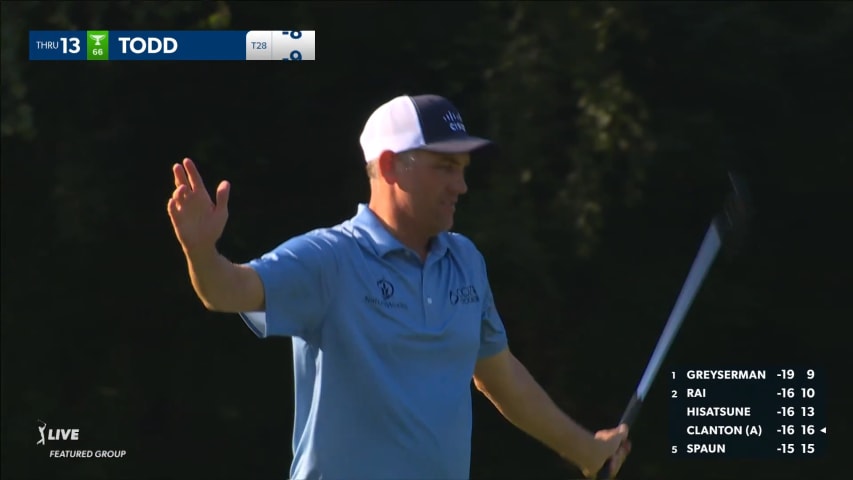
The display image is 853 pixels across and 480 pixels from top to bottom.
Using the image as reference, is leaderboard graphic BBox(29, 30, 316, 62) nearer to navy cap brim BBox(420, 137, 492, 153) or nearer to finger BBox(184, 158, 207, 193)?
navy cap brim BBox(420, 137, 492, 153)

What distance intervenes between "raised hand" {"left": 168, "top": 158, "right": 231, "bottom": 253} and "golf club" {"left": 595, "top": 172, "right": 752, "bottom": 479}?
1216mm

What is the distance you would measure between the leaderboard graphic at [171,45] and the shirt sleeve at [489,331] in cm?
351

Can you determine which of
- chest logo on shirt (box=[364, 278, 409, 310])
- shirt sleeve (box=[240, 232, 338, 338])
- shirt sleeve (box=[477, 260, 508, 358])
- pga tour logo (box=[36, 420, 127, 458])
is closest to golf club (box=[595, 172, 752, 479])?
shirt sleeve (box=[477, 260, 508, 358])

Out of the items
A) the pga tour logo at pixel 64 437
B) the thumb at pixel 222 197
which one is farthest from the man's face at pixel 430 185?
the pga tour logo at pixel 64 437

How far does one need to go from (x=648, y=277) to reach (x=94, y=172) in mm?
2543

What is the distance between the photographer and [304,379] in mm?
2574

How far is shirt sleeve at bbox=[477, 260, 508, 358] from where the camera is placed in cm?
278

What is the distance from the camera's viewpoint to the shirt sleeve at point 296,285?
2.43 m

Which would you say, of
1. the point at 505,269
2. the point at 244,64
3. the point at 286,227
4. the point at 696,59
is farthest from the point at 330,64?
the point at 696,59

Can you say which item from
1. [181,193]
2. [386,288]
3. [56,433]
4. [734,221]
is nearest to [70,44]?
[56,433]

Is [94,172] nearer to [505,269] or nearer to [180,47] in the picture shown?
[180,47]

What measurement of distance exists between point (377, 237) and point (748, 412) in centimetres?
372

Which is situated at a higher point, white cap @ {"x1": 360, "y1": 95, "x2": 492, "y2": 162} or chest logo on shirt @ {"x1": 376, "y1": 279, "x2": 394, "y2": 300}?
white cap @ {"x1": 360, "y1": 95, "x2": 492, "y2": 162}

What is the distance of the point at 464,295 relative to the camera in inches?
105
